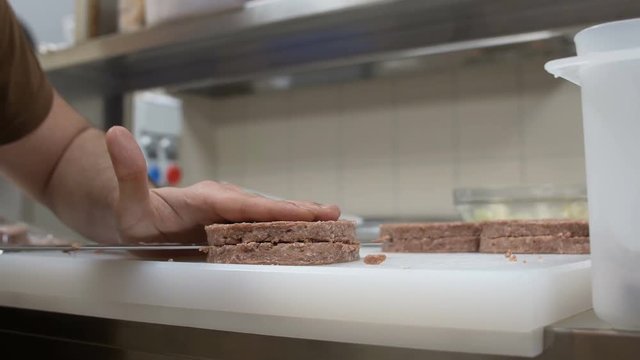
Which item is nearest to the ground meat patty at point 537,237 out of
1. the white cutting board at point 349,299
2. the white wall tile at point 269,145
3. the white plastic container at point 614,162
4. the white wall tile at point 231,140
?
the white cutting board at point 349,299

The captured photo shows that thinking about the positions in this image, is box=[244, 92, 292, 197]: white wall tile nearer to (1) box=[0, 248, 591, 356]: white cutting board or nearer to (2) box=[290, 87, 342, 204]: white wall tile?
(2) box=[290, 87, 342, 204]: white wall tile

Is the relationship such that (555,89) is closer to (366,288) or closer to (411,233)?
(411,233)

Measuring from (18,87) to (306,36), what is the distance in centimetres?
75

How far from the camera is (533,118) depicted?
4.95ft

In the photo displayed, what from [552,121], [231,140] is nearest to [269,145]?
[231,140]

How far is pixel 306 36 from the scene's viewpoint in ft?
4.70

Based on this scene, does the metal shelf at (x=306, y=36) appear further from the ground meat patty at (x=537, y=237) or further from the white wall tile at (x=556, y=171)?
the ground meat patty at (x=537, y=237)

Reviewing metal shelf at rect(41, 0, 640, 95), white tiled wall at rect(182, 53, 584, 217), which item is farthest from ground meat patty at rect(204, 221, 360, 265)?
white tiled wall at rect(182, 53, 584, 217)

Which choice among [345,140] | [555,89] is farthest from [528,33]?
[345,140]

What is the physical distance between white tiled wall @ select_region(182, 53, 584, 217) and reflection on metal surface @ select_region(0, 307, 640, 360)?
1.13 m

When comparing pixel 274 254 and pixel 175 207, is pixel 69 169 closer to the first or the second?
pixel 175 207

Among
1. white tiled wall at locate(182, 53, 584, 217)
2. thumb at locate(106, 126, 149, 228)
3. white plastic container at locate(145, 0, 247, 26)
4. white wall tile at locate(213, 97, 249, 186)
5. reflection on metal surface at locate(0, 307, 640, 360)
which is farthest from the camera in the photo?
white wall tile at locate(213, 97, 249, 186)

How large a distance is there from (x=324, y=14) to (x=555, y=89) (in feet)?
1.96

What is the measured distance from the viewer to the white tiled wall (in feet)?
4.93
